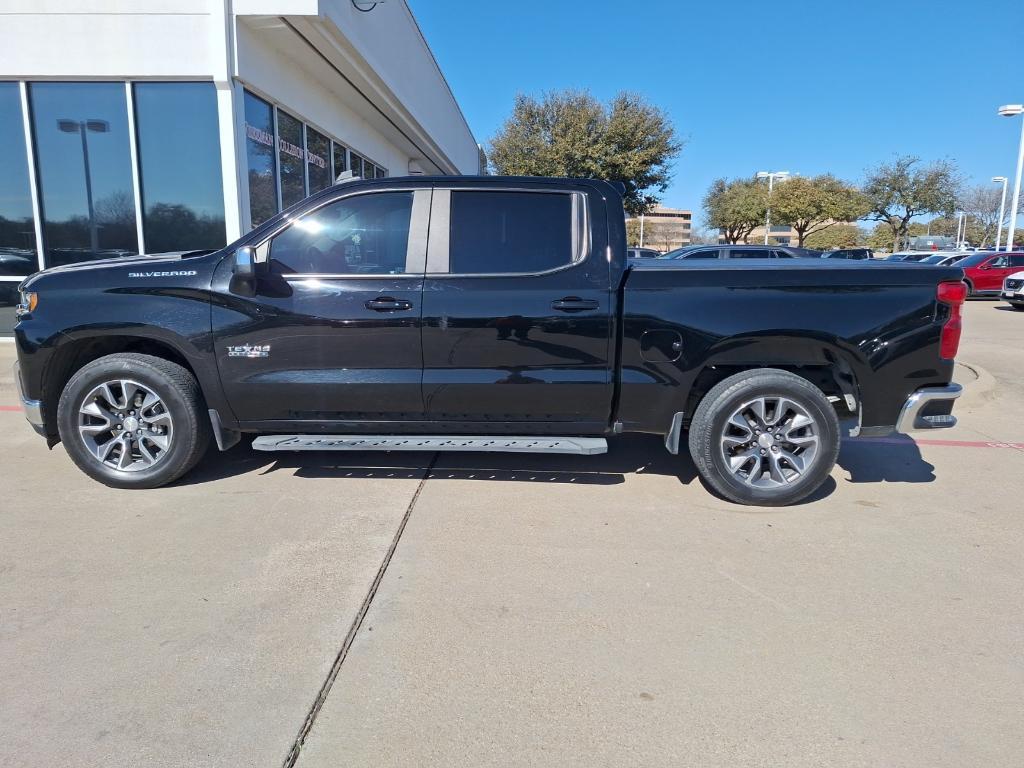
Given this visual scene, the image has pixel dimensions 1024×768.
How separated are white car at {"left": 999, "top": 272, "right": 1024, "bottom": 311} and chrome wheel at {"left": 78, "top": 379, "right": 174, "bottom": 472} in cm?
2092

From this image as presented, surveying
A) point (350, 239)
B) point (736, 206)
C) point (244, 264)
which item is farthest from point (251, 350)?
point (736, 206)

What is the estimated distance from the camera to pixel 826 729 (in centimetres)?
232

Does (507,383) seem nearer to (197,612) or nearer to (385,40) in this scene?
(197,612)

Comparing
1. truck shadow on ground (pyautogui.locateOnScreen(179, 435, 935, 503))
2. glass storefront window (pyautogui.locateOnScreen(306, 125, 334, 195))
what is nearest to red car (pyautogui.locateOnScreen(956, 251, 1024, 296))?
glass storefront window (pyautogui.locateOnScreen(306, 125, 334, 195))

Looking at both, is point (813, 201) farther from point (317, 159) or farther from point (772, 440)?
point (772, 440)

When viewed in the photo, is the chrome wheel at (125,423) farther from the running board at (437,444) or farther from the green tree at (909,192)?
the green tree at (909,192)

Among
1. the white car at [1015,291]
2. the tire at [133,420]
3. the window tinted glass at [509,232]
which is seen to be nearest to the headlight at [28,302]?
the tire at [133,420]

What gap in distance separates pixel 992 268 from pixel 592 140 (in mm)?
14961

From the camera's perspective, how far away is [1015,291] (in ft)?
59.4

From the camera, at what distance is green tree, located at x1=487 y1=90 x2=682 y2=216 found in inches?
1069

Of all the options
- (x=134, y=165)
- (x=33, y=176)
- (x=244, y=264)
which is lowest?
(x=244, y=264)

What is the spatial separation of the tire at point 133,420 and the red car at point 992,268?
24192 millimetres

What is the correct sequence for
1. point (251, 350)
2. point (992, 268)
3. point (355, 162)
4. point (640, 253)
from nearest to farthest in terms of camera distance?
point (251, 350) → point (640, 253) → point (355, 162) → point (992, 268)

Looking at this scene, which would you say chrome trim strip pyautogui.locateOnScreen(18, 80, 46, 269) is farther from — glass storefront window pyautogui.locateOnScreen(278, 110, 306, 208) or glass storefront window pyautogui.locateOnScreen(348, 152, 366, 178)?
glass storefront window pyautogui.locateOnScreen(348, 152, 366, 178)
